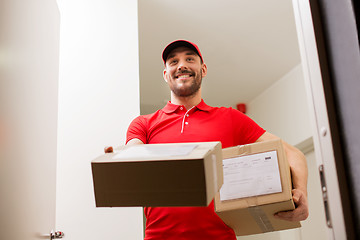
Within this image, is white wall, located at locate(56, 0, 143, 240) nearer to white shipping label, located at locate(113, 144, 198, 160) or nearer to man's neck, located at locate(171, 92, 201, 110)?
man's neck, located at locate(171, 92, 201, 110)

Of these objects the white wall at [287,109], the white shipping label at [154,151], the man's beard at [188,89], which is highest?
the white wall at [287,109]

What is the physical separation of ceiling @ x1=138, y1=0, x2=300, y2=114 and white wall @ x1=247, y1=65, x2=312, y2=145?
0.30 ft

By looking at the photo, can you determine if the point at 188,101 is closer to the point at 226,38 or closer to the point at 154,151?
the point at 154,151

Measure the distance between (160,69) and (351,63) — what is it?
10.2ft

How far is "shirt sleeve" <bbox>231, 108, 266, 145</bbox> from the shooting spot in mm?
1658

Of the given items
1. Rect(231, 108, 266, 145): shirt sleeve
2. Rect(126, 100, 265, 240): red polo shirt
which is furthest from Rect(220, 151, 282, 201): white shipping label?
Rect(231, 108, 266, 145): shirt sleeve

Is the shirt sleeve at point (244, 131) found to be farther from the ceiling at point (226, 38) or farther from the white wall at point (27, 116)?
the ceiling at point (226, 38)

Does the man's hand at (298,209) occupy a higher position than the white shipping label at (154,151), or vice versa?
the white shipping label at (154,151)

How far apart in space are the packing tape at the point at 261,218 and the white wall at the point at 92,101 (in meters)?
0.94

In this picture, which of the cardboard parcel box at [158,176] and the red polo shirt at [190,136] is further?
the red polo shirt at [190,136]

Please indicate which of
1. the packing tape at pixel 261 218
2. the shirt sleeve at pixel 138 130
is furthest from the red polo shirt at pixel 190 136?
the packing tape at pixel 261 218

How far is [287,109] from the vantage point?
385 cm

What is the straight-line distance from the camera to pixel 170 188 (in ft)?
3.11

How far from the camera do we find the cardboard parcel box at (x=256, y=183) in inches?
47.4
